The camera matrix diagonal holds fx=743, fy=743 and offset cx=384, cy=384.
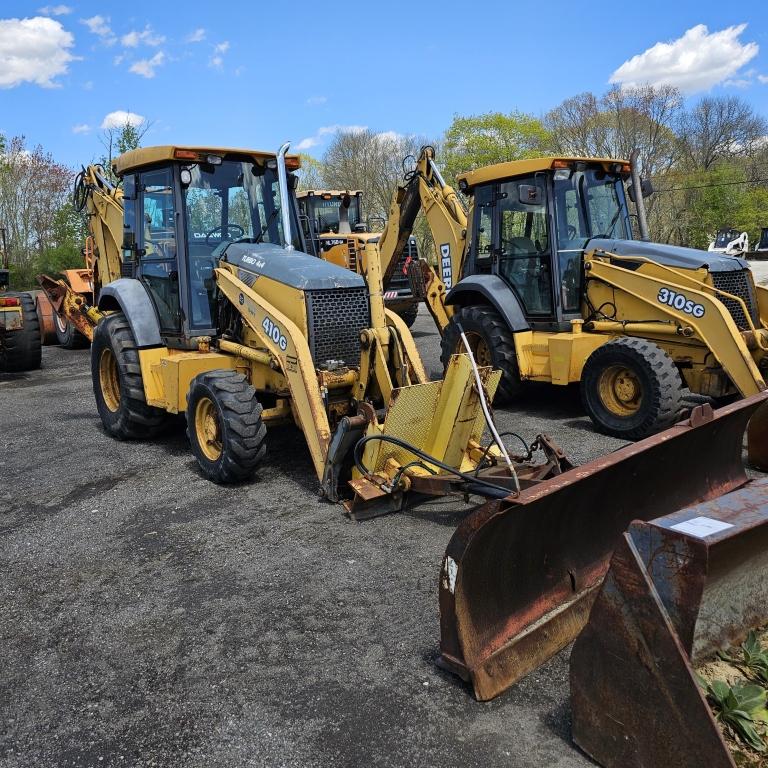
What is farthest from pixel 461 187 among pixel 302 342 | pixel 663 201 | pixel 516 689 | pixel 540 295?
pixel 663 201

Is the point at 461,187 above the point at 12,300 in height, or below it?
above

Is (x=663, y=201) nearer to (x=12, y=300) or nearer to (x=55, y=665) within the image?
(x=12, y=300)

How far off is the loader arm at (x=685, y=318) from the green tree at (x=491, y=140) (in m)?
31.3

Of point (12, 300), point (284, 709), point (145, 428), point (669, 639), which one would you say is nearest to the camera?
point (669, 639)

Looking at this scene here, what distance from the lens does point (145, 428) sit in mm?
7074

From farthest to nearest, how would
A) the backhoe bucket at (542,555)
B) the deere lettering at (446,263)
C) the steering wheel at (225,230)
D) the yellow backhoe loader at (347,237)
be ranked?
the yellow backhoe loader at (347,237), the deere lettering at (446,263), the steering wheel at (225,230), the backhoe bucket at (542,555)

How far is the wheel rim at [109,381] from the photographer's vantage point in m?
7.39

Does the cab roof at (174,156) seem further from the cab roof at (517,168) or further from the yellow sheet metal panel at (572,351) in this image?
the yellow sheet metal panel at (572,351)

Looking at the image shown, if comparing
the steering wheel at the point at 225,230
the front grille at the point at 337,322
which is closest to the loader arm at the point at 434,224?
the steering wheel at the point at 225,230

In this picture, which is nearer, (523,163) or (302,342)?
(302,342)

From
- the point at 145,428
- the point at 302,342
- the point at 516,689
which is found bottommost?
the point at 516,689

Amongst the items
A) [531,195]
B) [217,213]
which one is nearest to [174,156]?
[217,213]

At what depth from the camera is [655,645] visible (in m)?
2.43

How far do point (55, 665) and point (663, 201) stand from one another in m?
38.1
